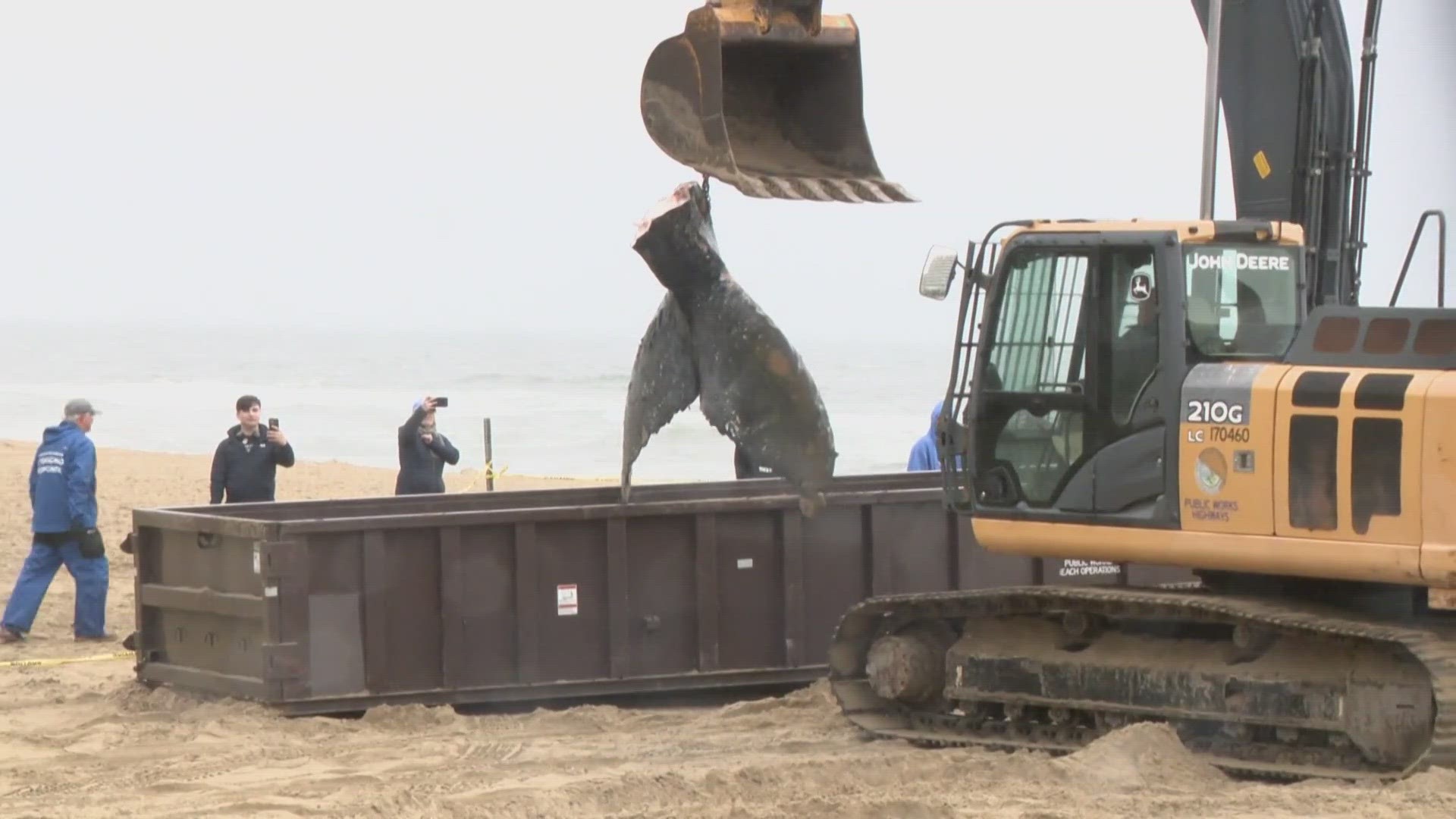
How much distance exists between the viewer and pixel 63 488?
42.2ft

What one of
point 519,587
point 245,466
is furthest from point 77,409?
point 519,587

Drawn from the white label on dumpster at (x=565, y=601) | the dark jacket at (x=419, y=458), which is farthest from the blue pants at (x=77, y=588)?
the white label on dumpster at (x=565, y=601)

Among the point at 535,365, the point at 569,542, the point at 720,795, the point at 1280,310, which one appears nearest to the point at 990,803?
the point at 720,795

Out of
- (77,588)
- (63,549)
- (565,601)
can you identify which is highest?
(63,549)

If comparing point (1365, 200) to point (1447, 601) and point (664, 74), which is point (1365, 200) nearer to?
point (1447, 601)

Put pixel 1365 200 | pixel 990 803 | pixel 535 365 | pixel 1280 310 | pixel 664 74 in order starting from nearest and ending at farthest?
1. pixel 664 74
2. pixel 990 803
3. pixel 1280 310
4. pixel 1365 200
5. pixel 535 365

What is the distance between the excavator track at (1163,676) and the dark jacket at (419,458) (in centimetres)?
508

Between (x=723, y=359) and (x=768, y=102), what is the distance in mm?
1528

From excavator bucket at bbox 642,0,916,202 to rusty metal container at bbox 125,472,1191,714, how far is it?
10.7 feet

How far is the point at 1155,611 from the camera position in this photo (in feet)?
27.8

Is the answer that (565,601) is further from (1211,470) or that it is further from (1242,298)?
(1242,298)

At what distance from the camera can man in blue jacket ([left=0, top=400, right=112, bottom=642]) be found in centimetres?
1288

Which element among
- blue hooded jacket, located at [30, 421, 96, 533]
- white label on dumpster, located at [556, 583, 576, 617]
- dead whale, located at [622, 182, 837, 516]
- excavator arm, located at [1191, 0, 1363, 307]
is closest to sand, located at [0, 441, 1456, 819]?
white label on dumpster, located at [556, 583, 576, 617]

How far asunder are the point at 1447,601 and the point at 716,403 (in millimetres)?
2998
